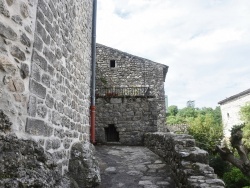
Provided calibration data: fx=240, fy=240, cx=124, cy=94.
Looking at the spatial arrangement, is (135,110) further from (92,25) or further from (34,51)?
(34,51)

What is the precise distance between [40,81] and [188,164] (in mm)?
3134

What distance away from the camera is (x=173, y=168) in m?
5.20

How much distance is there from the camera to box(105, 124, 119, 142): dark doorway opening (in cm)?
982

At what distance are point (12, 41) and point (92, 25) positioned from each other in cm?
456

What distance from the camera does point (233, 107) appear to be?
82.5 ft

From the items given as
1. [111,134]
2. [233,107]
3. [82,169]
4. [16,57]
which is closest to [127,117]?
[111,134]

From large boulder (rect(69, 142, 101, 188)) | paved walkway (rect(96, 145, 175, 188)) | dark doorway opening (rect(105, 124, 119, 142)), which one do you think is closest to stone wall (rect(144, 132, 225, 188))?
paved walkway (rect(96, 145, 175, 188))

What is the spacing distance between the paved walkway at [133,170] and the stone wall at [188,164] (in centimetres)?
29

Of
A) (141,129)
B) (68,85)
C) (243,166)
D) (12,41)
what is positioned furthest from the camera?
(141,129)

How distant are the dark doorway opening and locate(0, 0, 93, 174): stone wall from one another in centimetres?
454

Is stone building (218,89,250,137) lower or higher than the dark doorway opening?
higher

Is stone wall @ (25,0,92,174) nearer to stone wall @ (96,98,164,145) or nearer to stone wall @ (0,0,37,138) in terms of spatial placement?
stone wall @ (0,0,37,138)

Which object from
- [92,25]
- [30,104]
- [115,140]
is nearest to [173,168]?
[30,104]

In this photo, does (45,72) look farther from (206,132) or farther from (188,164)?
(206,132)
